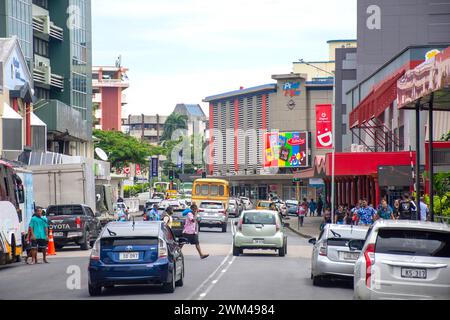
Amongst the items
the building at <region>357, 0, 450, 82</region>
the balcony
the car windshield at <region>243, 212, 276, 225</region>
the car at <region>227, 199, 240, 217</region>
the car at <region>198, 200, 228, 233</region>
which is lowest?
the car at <region>227, 199, 240, 217</region>

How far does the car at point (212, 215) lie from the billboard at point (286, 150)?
67.6 m

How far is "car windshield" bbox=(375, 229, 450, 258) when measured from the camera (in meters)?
15.7

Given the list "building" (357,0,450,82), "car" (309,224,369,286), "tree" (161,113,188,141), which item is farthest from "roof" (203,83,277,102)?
"car" (309,224,369,286)

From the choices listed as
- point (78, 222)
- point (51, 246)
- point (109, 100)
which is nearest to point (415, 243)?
point (51, 246)

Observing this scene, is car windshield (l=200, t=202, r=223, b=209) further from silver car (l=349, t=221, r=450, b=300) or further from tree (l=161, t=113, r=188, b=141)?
tree (l=161, t=113, r=188, b=141)

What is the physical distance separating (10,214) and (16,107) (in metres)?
31.0

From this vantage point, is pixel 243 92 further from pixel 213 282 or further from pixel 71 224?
pixel 213 282

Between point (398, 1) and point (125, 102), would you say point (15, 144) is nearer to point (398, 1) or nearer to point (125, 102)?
point (398, 1)

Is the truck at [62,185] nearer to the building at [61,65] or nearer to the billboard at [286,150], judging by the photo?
the building at [61,65]

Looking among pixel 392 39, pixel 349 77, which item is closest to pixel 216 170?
pixel 349 77

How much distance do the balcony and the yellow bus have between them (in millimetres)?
11381

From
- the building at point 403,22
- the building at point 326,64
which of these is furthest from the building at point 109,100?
the building at point 403,22

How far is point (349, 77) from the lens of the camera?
97875 millimetres
